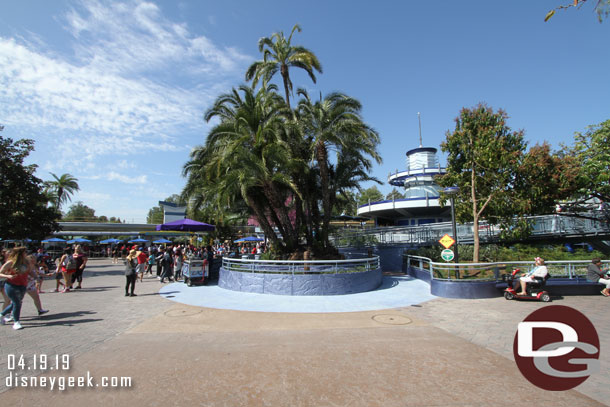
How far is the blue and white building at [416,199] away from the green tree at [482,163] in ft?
53.0

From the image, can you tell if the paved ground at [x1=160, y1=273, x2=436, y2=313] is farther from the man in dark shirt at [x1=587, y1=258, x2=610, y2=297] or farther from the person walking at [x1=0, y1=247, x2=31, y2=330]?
the man in dark shirt at [x1=587, y1=258, x2=610, y2=297]

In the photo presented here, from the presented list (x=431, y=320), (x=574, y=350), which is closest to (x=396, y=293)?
(x=431, y=320)

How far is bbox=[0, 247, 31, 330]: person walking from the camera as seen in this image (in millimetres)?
6586

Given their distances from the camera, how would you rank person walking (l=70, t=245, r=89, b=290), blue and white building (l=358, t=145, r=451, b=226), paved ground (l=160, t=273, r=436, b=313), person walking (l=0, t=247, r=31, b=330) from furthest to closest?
1. blue and white building (l=358, t=145, r=451, b=226)
2. person walking (l=70, t=245, r=89, b=290)
3. paved ground (l=160, t=273, r=436, b=313)
4. person walking (l=0, t=247, r=31, b=330)

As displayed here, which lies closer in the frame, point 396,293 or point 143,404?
point 143,404

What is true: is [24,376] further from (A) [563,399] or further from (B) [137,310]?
(A) [563,399]

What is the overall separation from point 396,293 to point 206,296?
7.09 metres

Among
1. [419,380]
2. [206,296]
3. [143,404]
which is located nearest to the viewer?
[143,404]

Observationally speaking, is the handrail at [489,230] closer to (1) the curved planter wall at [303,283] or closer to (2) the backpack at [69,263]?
(1) the curved planter wall at [303,283]

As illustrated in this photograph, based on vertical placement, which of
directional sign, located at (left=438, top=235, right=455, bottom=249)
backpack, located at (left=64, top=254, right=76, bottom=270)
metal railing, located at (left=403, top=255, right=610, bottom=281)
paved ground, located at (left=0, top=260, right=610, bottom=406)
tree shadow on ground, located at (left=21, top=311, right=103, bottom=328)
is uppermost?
directional sign, located at (left=438, top=235, right=455, bottom=249)

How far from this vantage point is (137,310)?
8.69 m

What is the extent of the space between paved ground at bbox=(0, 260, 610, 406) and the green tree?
7063mm

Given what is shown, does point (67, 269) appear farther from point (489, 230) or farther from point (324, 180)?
point (489, 230)

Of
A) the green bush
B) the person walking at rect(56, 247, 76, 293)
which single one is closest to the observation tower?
the green bush
